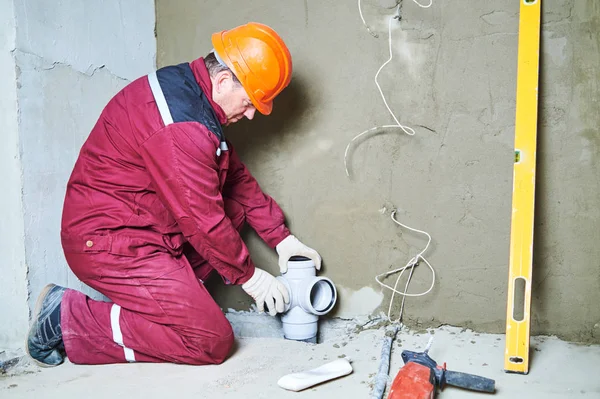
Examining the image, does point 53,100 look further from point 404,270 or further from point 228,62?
point 404,270

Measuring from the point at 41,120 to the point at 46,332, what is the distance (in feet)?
2.54

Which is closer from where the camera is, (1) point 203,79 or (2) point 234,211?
(1) point 203,79

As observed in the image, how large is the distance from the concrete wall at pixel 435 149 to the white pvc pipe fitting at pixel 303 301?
0.11 metres

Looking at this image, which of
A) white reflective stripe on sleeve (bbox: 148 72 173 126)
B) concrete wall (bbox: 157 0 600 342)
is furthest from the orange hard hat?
concrete wall (bbox: 157 0 600 342)

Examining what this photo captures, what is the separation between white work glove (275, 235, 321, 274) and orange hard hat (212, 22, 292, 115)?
671 mm

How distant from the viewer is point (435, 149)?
223cm

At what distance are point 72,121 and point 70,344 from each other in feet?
2.82

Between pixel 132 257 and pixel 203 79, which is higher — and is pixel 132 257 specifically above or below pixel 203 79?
below

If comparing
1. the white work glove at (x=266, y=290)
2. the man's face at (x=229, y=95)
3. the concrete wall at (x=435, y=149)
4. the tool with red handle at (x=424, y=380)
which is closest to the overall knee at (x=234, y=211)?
the concrete wall at (x=435, y=149)

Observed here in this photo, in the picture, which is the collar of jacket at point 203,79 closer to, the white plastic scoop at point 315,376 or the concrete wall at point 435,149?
the concrete wall at point 435,149

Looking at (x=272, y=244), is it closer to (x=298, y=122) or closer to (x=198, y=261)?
(x=198, y=261)

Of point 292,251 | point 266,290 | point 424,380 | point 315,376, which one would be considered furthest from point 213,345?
point 424,380

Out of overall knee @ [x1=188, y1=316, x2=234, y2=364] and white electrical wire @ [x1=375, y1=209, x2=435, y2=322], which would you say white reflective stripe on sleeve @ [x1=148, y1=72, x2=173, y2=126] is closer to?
overall knee @ [x1=188, y1=316, x2=234, y2=364]

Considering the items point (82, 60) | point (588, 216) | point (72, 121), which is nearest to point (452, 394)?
point (588, 216)
